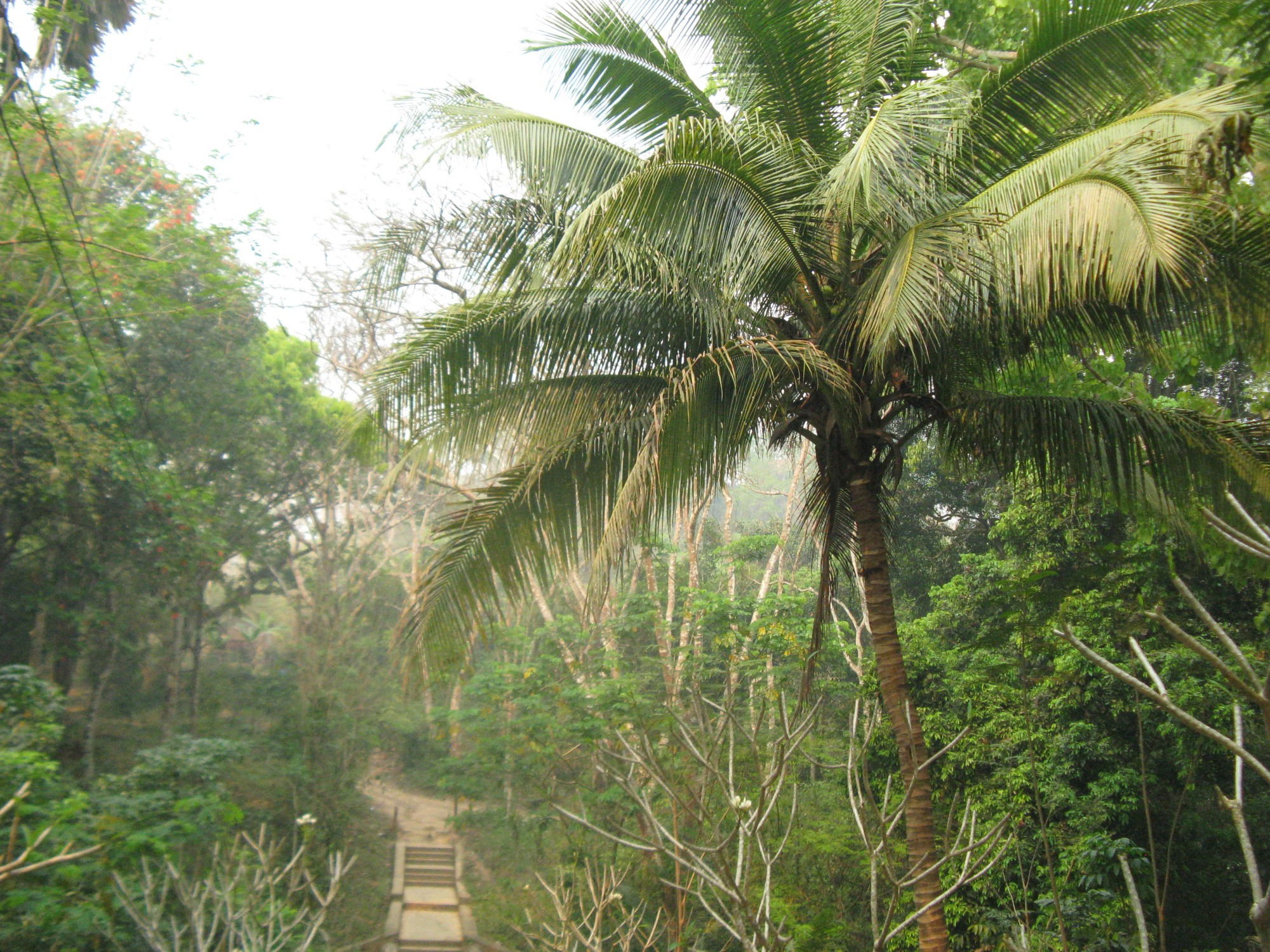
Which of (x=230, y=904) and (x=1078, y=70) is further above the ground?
(x=1078, y=70)

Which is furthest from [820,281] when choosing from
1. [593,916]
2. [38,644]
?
[38,644]

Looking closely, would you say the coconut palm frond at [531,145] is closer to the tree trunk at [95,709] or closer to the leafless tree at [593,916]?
the leafless tree at [593,916]

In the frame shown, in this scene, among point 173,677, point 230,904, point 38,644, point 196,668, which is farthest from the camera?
point 196,668

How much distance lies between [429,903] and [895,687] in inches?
469

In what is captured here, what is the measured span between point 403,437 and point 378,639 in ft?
47.1

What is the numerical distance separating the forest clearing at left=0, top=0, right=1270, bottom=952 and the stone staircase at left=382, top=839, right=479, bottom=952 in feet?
0.47

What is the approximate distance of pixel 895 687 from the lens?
3883 millimetres

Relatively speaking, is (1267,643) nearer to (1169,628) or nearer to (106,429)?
(1169,628)

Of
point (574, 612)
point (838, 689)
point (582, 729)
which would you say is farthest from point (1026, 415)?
point (574, 612)

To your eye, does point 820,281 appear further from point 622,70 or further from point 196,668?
point 196,668

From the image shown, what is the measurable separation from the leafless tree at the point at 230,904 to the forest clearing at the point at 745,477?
124 mm

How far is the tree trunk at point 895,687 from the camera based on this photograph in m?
3.48

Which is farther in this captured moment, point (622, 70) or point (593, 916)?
point (593, 916)

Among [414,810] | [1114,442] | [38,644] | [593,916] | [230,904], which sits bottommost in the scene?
[414,810]
